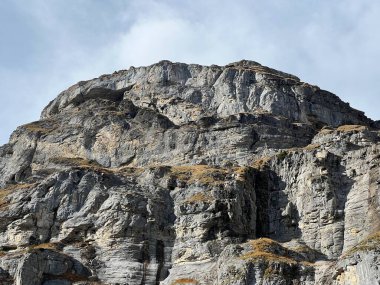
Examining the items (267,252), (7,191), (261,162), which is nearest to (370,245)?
(267,252)

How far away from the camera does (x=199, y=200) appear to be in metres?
78.8

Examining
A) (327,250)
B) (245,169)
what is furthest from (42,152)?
(327,250)

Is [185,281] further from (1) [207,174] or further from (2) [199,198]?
(1) [207,174]

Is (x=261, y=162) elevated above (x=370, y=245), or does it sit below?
above

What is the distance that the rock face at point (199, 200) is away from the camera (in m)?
69.1

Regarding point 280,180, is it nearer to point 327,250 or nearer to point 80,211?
point 327,250

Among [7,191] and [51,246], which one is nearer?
[51,246]

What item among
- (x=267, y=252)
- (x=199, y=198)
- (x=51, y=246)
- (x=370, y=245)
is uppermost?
(x=199, y=198)

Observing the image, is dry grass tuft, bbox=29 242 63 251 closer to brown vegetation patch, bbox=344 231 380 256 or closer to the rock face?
the rock face

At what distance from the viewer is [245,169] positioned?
283 feet

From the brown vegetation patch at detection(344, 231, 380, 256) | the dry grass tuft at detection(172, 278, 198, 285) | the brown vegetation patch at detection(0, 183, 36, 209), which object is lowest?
the dry grass tuft at detection(172, 278, 198, 285)

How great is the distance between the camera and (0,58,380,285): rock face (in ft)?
227

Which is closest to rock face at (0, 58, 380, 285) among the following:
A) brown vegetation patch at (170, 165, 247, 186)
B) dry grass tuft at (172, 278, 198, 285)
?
dry grass tuft at (172, 278, 198, 285)

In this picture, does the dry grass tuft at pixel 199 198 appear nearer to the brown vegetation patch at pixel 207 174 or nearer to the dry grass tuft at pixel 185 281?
the brown vegetation patch at pixel 207 174
